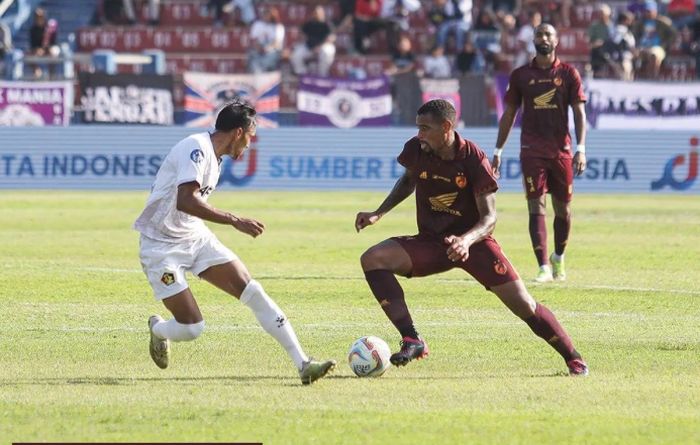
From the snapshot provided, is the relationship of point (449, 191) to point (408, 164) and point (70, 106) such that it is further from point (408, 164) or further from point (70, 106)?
point (70, 106)

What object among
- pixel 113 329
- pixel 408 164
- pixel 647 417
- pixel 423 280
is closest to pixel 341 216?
pixel 423 280

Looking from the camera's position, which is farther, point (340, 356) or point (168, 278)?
point (340, 356)

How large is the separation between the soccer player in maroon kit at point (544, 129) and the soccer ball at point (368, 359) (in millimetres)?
5706

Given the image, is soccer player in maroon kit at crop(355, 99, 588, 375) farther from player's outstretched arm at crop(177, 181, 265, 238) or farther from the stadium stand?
the stadium stand

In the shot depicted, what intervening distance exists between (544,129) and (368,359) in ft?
20.0

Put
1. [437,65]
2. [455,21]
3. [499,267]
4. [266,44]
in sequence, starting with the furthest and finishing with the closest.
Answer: [455,21], [266,44], [437,65], [499,267]

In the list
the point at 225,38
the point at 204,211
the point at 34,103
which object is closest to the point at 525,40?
the point at 225,38

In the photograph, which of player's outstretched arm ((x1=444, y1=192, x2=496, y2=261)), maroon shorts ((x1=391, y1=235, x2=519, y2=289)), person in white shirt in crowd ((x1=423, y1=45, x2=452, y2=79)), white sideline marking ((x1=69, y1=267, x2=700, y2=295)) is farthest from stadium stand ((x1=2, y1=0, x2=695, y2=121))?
player's outstretched arm ((x1=444, y1=192, x2=496, y2=261))

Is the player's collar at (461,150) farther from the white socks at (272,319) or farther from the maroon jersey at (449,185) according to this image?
the white socks at (272,319)

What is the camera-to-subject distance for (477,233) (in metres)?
9.27

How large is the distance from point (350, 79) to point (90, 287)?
18.2m

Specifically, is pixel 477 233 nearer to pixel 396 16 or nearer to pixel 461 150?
pixel 461 150

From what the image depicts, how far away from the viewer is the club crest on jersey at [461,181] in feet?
31.2

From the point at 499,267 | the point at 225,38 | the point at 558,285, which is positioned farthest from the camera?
the point at 225,38
